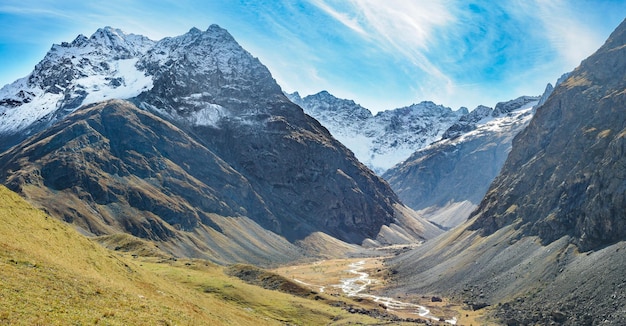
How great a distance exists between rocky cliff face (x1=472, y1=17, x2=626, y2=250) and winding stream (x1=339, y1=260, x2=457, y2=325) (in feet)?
118

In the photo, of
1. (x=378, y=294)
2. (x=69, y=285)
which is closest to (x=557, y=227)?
(x=378, y=294)

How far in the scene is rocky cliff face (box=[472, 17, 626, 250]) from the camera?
10369 centimetres

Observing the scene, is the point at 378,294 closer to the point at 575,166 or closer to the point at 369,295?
the point at 369,295

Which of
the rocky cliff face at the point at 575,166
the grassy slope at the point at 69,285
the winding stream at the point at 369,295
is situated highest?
the rocky cliff face at the point at 575,166

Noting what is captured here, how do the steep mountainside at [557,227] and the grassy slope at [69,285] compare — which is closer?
the grassy slope at [69,285]

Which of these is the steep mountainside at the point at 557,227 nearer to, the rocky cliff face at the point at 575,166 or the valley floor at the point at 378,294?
the rocky cliff face at the point at 575,166

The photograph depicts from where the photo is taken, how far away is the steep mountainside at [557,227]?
8850 cm

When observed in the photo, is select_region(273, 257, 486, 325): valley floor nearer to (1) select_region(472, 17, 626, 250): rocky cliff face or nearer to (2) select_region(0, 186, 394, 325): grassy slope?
(1) select_region(472, 17, 626, 250): rocky cliff face

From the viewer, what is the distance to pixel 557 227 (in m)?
116

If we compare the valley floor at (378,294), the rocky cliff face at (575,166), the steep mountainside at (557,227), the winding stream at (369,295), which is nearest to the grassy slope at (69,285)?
the valley floor at (378,294)

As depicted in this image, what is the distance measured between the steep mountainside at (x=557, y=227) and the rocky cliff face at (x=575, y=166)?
32 centimetres

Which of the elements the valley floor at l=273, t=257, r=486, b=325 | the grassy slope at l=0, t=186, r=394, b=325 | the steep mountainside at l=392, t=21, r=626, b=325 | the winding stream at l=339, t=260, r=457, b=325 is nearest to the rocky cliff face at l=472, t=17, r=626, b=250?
the steep mountainside at l=392, t=21, r=626, b=325

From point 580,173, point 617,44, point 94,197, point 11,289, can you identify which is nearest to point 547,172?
point 580,173

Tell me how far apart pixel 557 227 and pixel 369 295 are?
5536 cm
